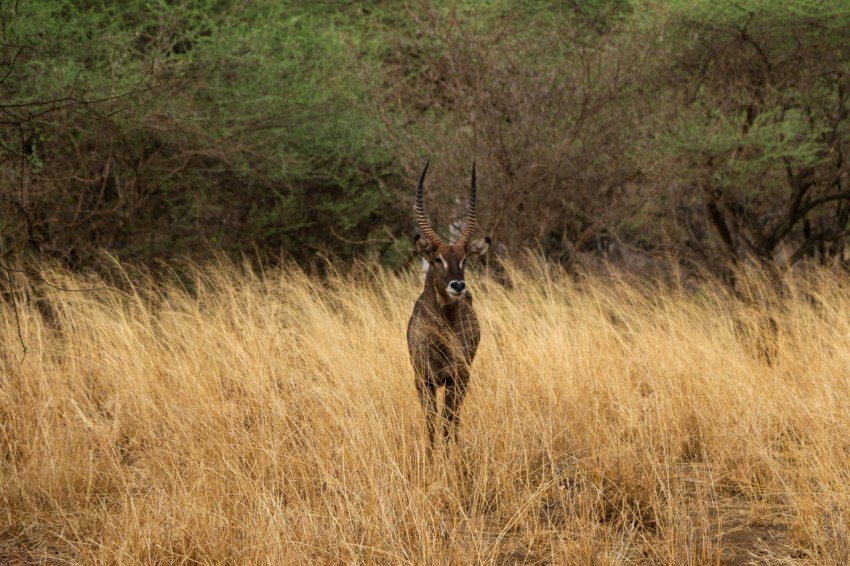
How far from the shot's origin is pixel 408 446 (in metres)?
5.27

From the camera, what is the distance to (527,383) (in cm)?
635

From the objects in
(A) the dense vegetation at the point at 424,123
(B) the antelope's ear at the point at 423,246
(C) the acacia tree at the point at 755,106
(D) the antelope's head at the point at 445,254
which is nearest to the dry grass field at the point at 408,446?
(D) the antelope's head at the point at 445,254

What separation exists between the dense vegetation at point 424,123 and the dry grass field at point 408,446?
319cm

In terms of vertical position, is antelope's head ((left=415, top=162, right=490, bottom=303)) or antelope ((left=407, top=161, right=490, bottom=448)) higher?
antelope's head ((left=415, top=162, right=490, bottom=303))

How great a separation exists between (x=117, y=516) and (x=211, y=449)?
793 mm

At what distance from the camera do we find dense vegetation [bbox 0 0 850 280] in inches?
432

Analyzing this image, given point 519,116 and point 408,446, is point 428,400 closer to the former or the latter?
point 408,446

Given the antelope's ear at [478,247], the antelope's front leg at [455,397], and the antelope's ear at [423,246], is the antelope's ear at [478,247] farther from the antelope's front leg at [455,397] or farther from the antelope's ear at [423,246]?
the antelope's front leg at [455,397]

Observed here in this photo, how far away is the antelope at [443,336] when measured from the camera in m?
5.76

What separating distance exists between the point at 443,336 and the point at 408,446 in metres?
0.78

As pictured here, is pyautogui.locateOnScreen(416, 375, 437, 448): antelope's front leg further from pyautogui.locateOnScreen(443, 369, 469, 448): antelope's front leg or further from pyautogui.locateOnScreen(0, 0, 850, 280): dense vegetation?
pyautogui.locateOnScreen(0, 0, 850, 280): dense vegetation

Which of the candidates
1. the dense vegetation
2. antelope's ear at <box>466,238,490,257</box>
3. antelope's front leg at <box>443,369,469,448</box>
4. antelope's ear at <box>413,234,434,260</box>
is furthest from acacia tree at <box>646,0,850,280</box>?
antelope's front leg at <box>443,369,469,448</box>

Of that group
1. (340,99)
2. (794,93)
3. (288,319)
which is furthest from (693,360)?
(340,99)

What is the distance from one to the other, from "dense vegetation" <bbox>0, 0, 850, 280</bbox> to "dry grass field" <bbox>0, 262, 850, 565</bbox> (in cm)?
319
